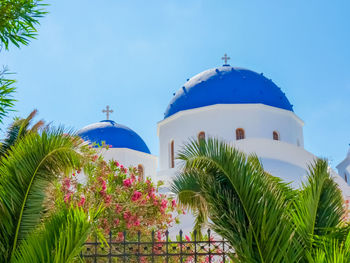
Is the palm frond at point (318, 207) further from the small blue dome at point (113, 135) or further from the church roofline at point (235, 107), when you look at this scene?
the small blue dome at point (113, 135)

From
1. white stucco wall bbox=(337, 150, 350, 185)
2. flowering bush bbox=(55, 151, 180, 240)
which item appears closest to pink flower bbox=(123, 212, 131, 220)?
flowering bush bbox=(55, 151, 180, 240)

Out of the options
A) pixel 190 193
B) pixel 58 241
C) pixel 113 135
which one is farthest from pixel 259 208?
pixel 113 135

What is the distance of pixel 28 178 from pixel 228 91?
13.7 m

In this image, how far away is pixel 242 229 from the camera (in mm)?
4727

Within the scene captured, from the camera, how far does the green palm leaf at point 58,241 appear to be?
4.02m

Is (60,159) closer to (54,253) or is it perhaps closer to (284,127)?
(54,253)

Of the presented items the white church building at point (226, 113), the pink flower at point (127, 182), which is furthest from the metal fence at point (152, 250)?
the white church building at point (226, 113)

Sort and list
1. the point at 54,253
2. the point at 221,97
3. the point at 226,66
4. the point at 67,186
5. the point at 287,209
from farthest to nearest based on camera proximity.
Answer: the point at 226,66 → the point at 221,97 → the point at 67,186 → the point at 287,209 → the point at 54,253

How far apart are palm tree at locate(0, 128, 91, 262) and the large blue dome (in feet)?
43.0

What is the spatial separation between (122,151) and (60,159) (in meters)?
14.7

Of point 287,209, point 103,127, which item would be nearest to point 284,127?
point 103,127

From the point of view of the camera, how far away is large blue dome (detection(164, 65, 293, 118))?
17656 mm

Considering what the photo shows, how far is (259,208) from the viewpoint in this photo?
4688 millimetres

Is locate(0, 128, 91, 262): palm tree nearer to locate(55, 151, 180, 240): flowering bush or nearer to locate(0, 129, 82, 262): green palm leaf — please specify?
locate(0, 129, 82, 262): green palm leaf
